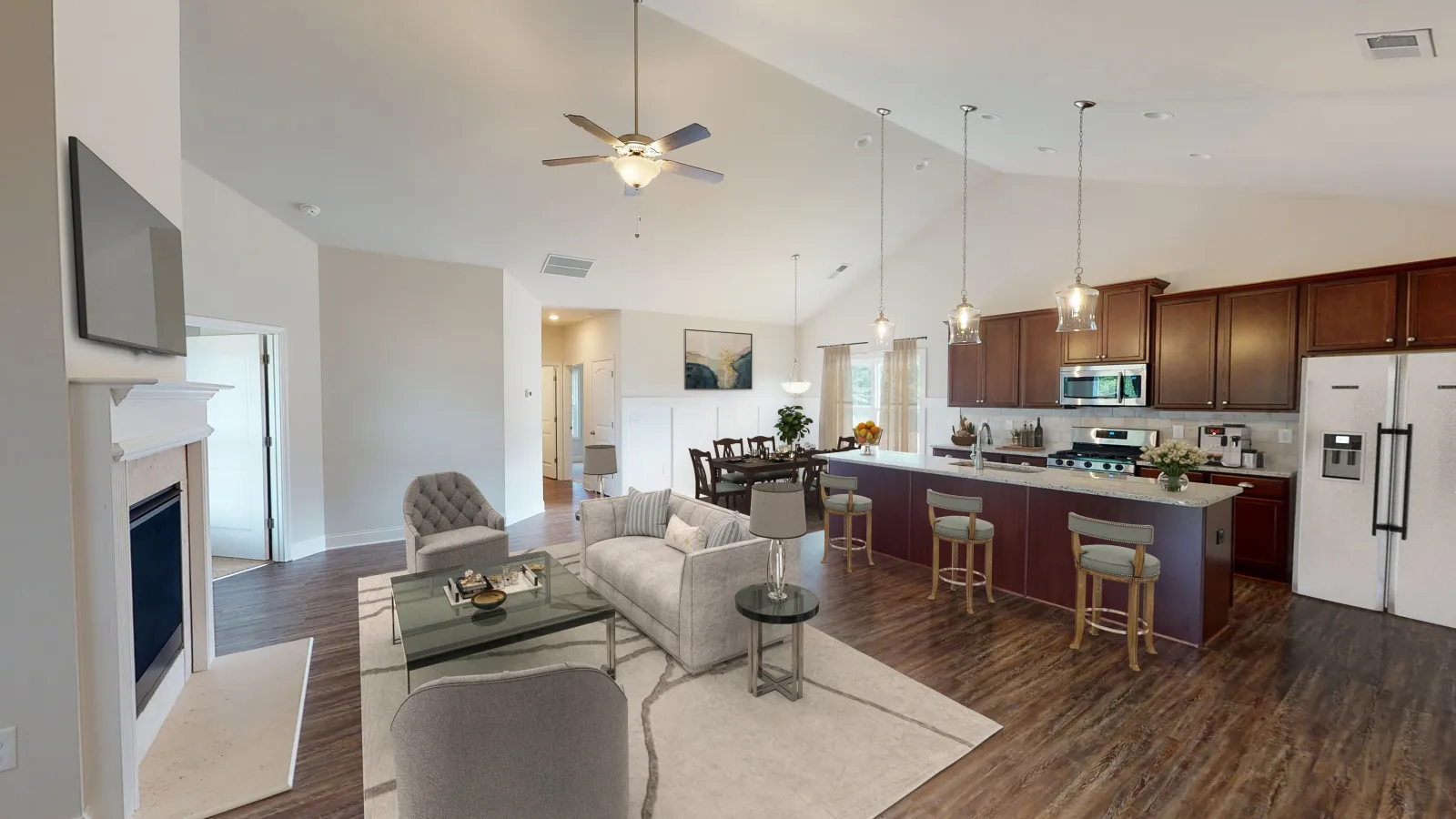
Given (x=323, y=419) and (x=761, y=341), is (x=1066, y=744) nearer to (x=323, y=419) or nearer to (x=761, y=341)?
(x=323, y=419)

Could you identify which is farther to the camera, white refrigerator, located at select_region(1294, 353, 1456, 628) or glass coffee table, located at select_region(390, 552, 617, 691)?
white refrigerator, located at select_region(1294, 353, 1456, 628)

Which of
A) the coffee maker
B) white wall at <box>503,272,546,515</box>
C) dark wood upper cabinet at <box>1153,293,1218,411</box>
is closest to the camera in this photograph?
the coffee maker

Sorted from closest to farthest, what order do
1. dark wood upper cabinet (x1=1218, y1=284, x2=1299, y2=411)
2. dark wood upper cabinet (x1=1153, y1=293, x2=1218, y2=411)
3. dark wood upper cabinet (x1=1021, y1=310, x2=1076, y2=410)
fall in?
dark wood upper cabinet (x1=1218, y1=284, x2=1299, y2=411)
dark wood upper cabinet (x1=1153, y1=293, x2=1218, y2=411)
dark wood upper cabinet (x1=1021, y1=310, x2=1076, y2=410)

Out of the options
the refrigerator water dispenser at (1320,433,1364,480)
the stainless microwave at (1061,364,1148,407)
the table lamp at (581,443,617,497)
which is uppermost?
the stainless microwave at (1061,364,1148,407)

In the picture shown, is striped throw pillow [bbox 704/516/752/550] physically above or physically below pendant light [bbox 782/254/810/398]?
below

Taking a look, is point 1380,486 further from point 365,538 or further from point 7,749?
point 365,538

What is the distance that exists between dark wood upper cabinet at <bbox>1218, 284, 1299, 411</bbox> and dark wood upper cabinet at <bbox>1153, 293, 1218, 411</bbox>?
0.22ft

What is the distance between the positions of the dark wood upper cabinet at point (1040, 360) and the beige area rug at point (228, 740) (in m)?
7.01

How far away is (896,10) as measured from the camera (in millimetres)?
2752

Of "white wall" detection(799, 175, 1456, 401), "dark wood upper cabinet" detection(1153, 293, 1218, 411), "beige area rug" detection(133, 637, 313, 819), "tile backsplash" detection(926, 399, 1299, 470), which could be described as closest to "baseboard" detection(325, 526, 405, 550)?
"beige area rug" detection(133, 637, 313, 819)

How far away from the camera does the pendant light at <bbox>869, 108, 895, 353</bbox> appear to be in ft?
16.3

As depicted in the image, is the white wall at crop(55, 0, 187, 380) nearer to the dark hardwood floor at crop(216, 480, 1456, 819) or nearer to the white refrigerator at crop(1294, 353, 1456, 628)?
the dark hardwood floor at crop(216, 480, 1456, 819)

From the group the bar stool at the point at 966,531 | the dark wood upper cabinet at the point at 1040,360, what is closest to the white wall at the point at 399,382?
the bar stool at the point at 966,531

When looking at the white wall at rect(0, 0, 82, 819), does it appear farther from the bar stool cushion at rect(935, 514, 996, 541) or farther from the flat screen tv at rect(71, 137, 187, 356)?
the bar stool cushion at rect(935, 514, 996, 541)
